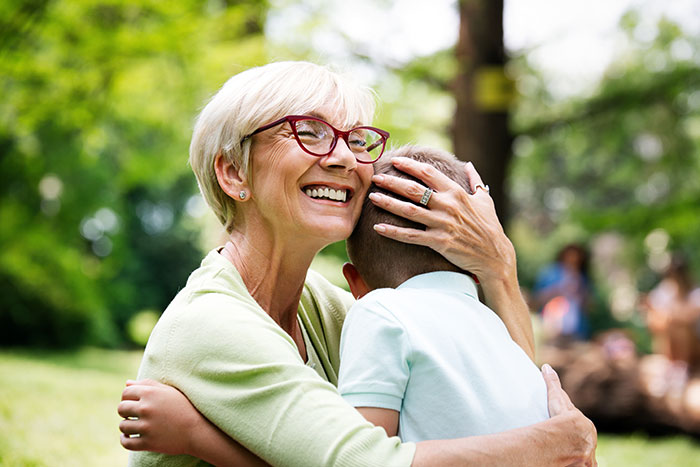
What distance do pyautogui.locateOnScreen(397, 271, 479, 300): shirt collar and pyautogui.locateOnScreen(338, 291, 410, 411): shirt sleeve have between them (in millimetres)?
208

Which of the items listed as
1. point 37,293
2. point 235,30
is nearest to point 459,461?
point 235,30

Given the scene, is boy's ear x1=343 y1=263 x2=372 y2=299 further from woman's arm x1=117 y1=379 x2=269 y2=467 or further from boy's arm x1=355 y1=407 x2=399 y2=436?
woman's arm x1=117 y1=379 x2=269 y2=467

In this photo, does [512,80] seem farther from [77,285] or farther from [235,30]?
[77,285]

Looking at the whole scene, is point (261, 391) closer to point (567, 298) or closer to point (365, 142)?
point (365, 142)

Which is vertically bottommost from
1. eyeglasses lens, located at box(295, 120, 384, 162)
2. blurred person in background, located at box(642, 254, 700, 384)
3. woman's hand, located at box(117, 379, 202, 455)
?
blurred person in background, located at box(642, 254, 700, 384)

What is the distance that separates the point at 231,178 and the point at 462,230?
0.68 metres

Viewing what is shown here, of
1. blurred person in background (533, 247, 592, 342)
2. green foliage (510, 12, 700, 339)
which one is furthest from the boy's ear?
blurred person in background (533, 247, 592, 342)

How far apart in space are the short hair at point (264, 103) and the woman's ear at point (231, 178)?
0.02 m

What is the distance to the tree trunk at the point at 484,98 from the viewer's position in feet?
21.3

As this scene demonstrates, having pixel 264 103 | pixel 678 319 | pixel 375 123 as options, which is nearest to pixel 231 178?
pixel 264 103

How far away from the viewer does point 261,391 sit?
1.58 meters

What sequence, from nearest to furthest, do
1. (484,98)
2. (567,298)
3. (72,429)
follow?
(72,429), (484,98), (567,298)

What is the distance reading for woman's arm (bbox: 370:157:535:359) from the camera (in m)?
1.85

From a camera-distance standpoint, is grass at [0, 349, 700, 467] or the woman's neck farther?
grass at [0, 349, 700, 467]
